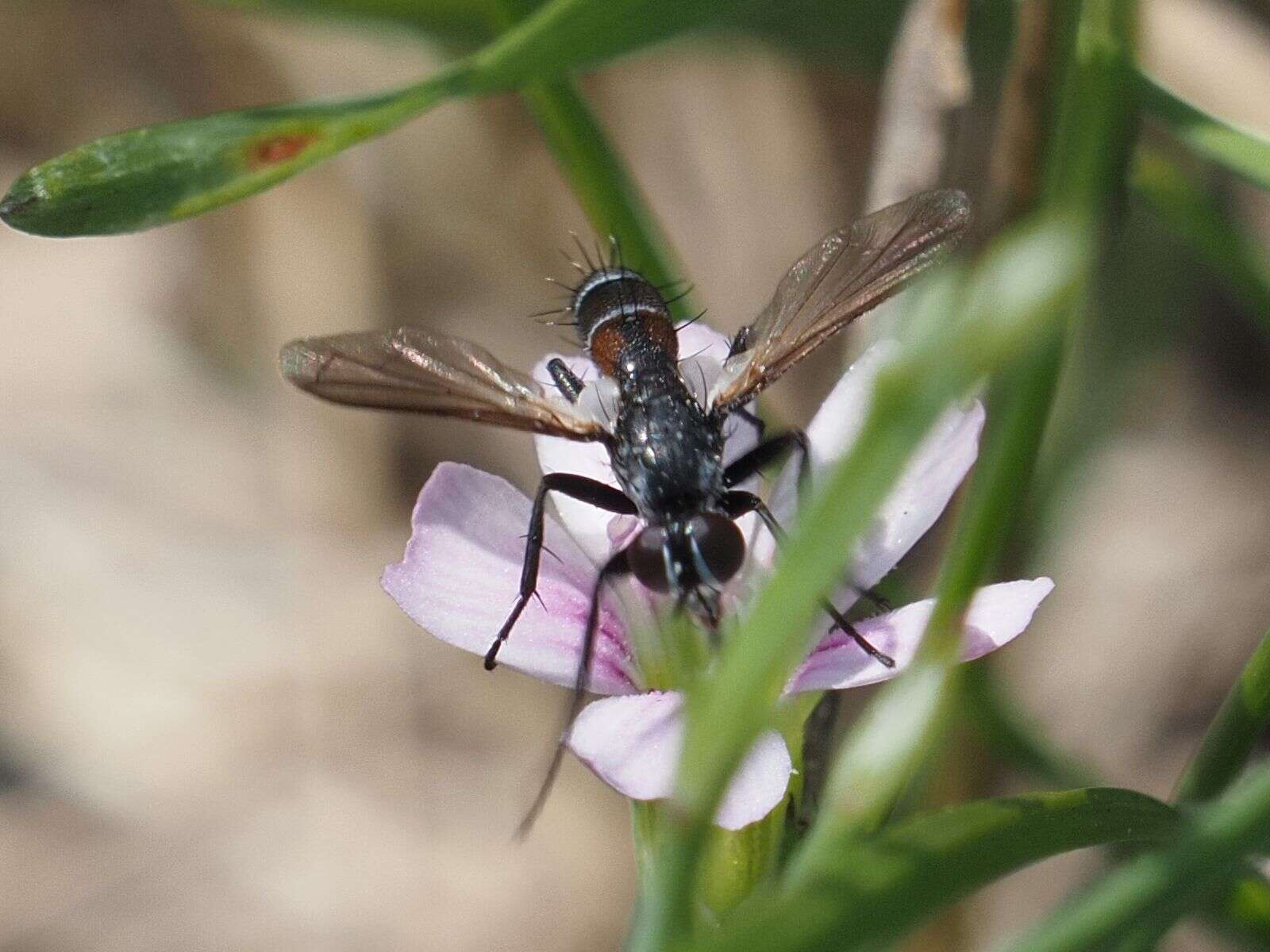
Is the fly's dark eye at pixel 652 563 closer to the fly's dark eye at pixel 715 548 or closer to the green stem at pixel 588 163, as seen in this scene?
the fly's dark eye at pixel 715 548

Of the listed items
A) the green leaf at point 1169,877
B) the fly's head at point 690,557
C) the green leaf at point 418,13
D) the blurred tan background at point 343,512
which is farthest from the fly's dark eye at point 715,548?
the blurred tan background at point 343,512

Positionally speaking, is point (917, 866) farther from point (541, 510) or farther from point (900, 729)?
point (541, 510)

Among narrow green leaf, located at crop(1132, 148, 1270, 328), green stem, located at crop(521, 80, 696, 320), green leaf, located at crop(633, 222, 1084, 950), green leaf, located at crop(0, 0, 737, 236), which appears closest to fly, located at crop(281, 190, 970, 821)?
green stem, located at crop(521, 80, 696, 320)

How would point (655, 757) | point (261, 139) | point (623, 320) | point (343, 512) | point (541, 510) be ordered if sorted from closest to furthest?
point (655, 757) < point (261, 139) < point (541, 510) < point (623, 320) < point (343, 512)

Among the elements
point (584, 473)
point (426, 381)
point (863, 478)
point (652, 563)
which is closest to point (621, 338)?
point (584, 473)

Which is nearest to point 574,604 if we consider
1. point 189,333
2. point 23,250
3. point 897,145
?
point 897,145

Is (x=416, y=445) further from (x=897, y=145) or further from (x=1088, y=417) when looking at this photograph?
(x=897, y=145)
